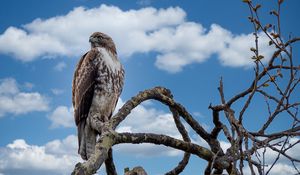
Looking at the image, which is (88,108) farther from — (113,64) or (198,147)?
(198,147)

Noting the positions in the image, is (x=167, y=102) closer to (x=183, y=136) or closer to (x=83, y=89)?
(x=183, y=136)

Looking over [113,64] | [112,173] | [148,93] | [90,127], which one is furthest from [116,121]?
[113,64]

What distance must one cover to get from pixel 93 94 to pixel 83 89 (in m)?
0.16

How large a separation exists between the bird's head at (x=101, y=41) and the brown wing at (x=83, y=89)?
88cm

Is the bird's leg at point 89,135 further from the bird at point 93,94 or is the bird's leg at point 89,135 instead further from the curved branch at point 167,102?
the curved branch at point 167,102

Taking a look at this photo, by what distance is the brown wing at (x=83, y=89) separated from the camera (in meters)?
5.92

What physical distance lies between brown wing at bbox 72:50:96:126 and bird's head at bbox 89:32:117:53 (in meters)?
0.88

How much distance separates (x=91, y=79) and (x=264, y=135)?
10.1 feet

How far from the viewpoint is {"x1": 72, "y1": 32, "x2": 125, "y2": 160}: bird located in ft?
19.4

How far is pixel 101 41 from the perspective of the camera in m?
7.22

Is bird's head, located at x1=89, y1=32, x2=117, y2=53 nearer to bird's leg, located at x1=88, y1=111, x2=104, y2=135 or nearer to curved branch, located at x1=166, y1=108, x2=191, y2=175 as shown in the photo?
bird's leg, located at x1=88, y1=111, x2=104, y2=135

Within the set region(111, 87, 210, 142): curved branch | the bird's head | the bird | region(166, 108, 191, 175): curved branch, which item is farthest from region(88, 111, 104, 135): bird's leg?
the bird's head

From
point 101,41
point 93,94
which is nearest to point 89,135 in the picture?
point 93,94

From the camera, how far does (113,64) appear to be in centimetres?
631
